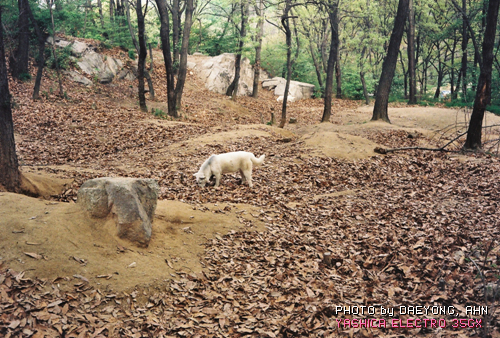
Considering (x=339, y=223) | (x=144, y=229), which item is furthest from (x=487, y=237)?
(x=144, y=229)

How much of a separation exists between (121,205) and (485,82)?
464 inches

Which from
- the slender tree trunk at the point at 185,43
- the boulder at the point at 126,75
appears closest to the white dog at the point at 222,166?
the slender tree trunk at the point at 185,43

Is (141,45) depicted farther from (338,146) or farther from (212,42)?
(212,42)

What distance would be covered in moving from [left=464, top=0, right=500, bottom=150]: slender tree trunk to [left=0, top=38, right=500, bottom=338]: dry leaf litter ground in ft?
2.76

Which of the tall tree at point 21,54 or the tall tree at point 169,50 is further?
the tall tree at point 21,54

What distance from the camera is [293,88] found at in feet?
110

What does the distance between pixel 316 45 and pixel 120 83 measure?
2263cm

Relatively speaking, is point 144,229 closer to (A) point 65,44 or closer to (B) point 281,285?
(B) point 281,285

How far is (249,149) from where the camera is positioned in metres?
12.9

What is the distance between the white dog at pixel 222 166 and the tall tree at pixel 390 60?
12.0 m

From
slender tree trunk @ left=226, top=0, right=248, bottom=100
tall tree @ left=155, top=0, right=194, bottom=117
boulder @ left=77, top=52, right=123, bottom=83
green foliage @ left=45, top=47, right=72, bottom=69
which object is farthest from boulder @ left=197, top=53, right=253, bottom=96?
green foliage @ left=45, top=47, right=72, bottom=69

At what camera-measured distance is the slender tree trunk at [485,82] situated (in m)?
11.1

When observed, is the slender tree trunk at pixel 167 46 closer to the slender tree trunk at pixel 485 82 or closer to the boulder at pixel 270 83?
the slender tree trunk at pixel 485 82

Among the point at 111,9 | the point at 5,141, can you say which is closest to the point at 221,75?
the point at 111,9
